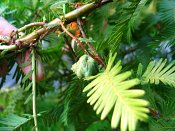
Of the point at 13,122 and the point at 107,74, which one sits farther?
the point at 13,122

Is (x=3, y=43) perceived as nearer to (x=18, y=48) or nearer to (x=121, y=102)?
(x=18, y=48)

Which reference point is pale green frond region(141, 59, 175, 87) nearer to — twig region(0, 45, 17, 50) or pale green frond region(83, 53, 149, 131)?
pale green frond region(83, 53, 149, 131)

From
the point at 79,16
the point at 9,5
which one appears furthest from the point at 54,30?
the point at 9,5

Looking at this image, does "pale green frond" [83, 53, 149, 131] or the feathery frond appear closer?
"pale green frond" [83, 53, 149, 131]

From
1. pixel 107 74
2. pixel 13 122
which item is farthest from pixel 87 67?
pixel 13 122

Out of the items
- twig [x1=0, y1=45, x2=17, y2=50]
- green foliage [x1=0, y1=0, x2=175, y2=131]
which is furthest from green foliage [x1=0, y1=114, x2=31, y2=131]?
twig [x1=0, y1=45, x2=17, y2=50]

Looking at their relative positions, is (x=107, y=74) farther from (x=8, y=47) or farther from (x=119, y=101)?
(x=8, y=47)

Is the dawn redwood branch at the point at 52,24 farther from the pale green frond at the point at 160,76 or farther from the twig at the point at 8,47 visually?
the pale green frond at the point at 160,76

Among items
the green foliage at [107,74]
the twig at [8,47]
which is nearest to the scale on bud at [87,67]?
the green foliage at [107,74]

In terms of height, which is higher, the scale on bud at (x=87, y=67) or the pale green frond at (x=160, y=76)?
the scale on bud at (x=87, y=67)
